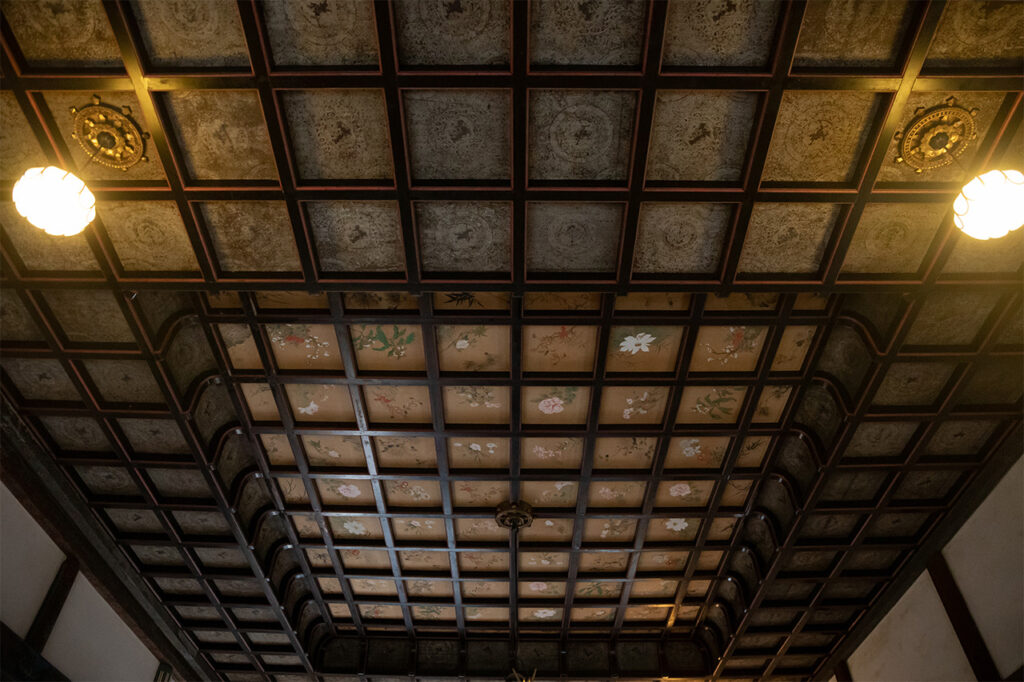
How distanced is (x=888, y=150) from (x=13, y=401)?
6684mm

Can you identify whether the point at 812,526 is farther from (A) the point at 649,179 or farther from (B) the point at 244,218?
(B) the point at 244,218

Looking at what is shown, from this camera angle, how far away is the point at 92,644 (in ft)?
20.2

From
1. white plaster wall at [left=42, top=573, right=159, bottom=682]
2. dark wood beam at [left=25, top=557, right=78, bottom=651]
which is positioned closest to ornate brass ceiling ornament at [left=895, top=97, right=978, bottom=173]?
dark wood beam at [left=25, top=557, right=78, bottom=651]

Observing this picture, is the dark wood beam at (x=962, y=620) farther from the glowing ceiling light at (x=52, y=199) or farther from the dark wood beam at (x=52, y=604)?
the dark wood beam at (x=52, y=604)

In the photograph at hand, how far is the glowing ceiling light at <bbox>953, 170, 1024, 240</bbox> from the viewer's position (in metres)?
3.58

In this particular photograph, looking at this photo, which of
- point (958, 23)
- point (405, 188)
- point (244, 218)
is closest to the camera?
point (958, 23)

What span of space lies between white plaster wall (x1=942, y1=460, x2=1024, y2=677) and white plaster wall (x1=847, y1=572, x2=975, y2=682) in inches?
16.2

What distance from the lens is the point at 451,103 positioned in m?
3.65

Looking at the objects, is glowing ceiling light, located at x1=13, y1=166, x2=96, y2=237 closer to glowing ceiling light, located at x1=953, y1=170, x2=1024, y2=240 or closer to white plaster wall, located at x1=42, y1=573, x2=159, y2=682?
white plaster wall, located at x1=42, y1=573, x2=159, y2=682

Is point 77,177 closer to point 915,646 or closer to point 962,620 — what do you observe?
point 962,620

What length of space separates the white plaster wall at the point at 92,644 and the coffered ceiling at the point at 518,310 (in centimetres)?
55

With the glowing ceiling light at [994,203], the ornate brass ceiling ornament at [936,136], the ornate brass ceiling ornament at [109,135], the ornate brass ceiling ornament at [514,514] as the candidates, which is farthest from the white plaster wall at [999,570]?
the ornate brass ceiling ornament at [109,135]

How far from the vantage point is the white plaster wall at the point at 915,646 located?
5879 mm

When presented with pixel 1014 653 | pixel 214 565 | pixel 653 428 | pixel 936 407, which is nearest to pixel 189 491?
pixel 214 565
